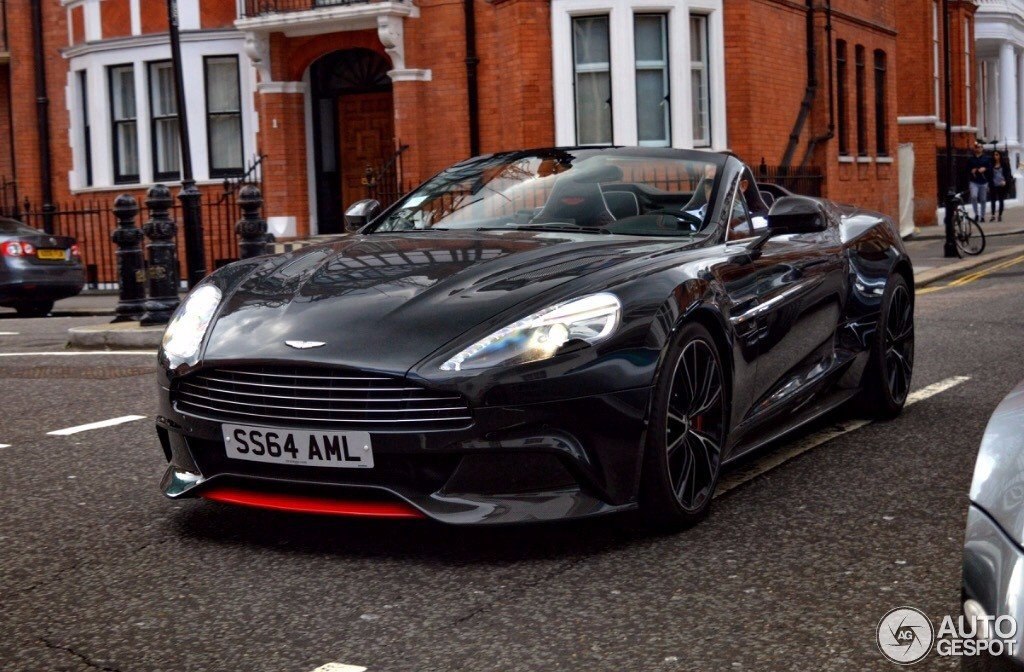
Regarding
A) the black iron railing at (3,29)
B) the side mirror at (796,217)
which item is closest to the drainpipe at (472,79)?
the black iron railing at (3,29)

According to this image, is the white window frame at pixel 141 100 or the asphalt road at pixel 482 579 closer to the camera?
the asphalt road at pixel 482 579

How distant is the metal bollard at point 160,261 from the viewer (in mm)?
13422

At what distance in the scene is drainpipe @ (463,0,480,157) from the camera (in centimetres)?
2178

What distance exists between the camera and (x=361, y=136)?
77.5 feet

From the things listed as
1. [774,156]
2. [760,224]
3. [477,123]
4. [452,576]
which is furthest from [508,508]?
[774,156]

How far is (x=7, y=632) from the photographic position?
375cm

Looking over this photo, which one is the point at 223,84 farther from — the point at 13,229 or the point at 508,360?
the point at 508,360

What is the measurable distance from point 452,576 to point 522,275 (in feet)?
3.48

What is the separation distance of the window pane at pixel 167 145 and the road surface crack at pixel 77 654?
21.7m

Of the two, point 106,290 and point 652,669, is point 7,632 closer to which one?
point 652,669

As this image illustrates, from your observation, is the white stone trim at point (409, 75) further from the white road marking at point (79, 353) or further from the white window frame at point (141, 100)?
the white road marking at point (79, 353)

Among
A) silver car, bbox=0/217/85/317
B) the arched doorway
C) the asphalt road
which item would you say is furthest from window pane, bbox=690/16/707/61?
the asphalt road

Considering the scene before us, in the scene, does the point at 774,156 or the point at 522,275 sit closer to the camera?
the point at 522,275

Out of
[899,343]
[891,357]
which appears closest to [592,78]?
[899,343]
